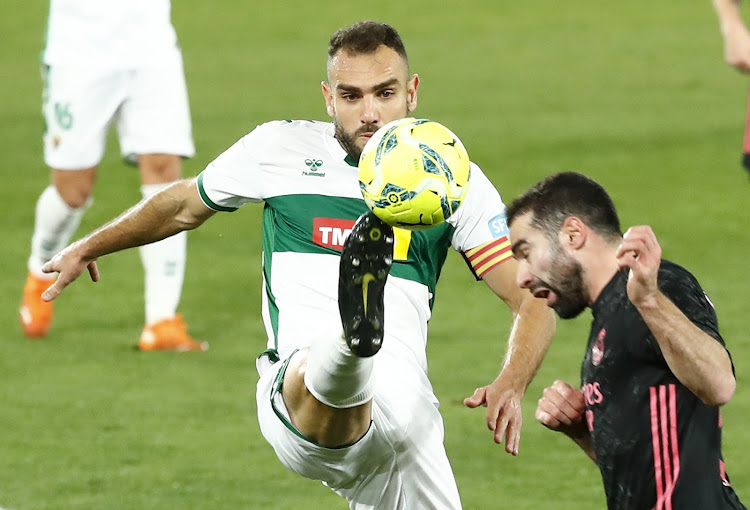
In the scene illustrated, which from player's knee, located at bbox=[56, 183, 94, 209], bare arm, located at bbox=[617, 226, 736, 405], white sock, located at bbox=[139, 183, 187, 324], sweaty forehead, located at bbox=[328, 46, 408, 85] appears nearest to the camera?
bare arm, located at bbox=[617, 226, 736, 405]

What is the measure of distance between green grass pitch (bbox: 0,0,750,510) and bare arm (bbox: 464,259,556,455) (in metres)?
1.20

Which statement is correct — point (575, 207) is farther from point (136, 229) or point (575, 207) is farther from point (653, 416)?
point (136, 229)

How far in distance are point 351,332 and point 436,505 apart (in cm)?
91

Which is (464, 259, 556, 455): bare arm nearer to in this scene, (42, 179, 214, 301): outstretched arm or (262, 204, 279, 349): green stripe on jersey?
(262, 204, 279, 349): green stripe on jersey

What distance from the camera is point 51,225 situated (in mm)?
8586

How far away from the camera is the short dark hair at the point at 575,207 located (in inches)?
170

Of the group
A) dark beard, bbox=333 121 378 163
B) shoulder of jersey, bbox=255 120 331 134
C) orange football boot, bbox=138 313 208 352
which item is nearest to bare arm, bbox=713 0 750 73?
dark beard, bbox=333 121 378 163

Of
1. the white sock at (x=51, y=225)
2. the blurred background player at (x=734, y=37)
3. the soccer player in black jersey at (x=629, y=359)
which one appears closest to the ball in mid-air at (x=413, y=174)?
the soccer player in black jersey at (x=629, y=359)

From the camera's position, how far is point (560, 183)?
14.4ft

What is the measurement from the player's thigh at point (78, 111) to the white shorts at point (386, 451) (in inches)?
153

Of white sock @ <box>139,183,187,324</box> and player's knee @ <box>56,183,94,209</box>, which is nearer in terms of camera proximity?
white sock @ <box>139,183,187,324</box>

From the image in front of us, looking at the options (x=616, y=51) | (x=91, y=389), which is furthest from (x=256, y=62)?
(x=91, y=389)

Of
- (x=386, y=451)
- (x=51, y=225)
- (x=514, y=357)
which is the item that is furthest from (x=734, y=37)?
(x=51, y=225)

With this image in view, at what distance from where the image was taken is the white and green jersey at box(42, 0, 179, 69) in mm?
8734
